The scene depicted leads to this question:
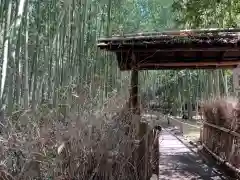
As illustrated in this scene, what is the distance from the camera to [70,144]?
4746mm

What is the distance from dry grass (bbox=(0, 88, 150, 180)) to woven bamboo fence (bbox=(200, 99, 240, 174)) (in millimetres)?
2944

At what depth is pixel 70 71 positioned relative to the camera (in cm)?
1409

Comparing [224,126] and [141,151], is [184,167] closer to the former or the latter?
[224,126]

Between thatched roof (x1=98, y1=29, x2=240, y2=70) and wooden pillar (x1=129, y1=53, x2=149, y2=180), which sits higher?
thatched roof (x1=98, y1=29, x2=240, y2=70)

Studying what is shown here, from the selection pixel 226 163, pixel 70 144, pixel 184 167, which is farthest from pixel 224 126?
pixel 70 144

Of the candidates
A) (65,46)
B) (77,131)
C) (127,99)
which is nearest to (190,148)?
(65,46)

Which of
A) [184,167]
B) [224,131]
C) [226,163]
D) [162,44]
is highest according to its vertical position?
[162,44]

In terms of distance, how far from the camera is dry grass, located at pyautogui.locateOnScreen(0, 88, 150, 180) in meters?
4.21

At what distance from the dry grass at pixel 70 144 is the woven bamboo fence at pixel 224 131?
2944 millimetres

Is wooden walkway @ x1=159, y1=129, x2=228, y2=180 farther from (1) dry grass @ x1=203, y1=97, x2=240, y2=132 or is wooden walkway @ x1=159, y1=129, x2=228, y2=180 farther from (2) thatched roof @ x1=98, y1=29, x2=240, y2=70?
(2) thatched roof @ x1=98, y1=29, x2=240, y2=70

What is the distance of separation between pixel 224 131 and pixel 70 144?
4.86 m

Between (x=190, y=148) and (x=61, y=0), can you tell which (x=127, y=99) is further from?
(x=61, y=0)

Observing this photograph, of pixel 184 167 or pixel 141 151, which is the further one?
pixel 184 167

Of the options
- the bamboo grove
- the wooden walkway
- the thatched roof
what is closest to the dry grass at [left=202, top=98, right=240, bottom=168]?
the wooden walkway
